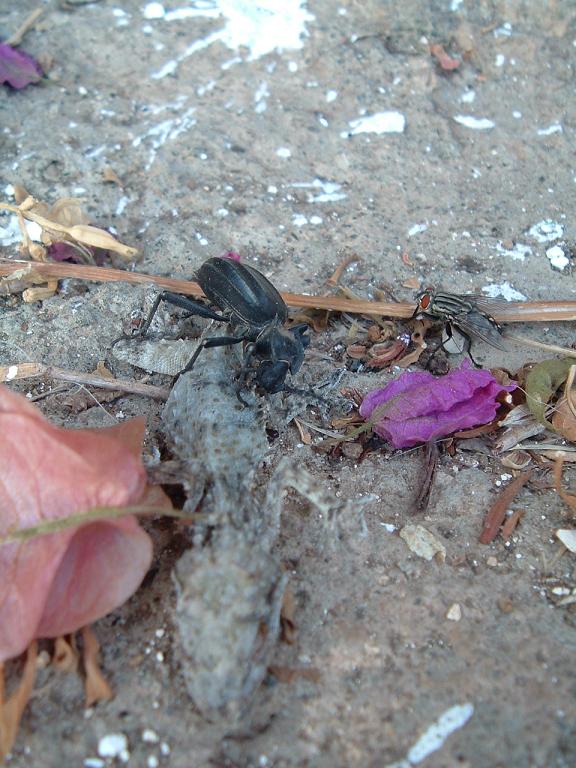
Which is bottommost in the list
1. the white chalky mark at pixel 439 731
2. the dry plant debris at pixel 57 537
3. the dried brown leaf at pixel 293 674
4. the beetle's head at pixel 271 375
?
the white chalky mark at pixel 439 731

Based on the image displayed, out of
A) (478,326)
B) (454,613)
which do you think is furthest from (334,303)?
(454,613)

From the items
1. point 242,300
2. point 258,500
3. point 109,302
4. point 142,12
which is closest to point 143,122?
point 142,12

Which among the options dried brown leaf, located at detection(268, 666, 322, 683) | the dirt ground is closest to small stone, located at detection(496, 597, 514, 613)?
the dirt ground

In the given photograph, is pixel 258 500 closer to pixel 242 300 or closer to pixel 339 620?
pixel 339 620

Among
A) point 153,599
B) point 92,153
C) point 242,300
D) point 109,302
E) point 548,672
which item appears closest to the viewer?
point 548,672

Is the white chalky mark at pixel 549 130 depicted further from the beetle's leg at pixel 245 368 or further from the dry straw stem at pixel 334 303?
the beetle's leg at pixel 245 368

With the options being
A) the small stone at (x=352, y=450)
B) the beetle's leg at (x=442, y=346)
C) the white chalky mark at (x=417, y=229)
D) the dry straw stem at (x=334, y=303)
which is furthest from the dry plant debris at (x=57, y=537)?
the white chalky mark at (x=417, y=229)

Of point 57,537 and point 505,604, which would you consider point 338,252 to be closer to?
point 505,604

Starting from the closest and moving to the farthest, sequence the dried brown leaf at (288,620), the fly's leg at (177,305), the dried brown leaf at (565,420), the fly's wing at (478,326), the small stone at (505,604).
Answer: the dried brown leaf at (288,620) → the small stone at (505,604) → the dried brown leaf at (565,420) → the fly's leg at (177,305) → the fly's wing at (478,326)
